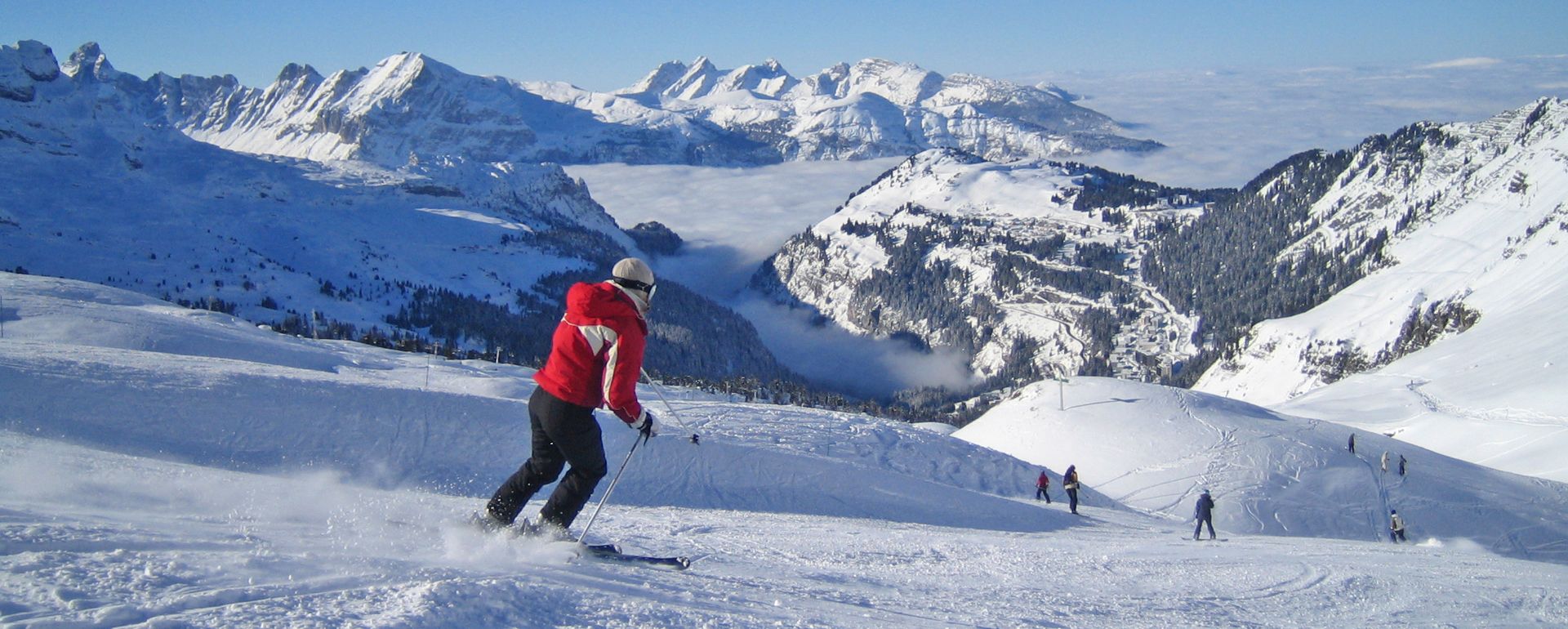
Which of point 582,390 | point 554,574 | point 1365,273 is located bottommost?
point 554,574

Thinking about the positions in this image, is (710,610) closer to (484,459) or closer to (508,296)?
(484,459)

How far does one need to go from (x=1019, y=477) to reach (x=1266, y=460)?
18.3 metres

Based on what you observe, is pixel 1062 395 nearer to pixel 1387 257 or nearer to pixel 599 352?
pixel 599 352

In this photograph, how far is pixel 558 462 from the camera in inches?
320

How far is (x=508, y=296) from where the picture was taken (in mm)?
185375

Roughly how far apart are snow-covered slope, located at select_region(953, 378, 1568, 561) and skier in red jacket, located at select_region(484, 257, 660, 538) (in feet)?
106

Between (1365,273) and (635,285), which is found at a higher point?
(1365,273)

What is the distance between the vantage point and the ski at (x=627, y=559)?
26.6 feet

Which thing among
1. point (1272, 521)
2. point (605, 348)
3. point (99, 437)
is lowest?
point (1272, 521)

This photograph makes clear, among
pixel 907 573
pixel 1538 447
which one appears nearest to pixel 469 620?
pixel 907 573

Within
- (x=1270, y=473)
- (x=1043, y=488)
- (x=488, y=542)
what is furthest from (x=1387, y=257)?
(x=488, y=542)

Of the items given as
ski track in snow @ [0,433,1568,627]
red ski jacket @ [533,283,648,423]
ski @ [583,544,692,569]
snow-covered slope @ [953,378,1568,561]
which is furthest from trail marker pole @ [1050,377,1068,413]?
red ski jacket @ [533,283,648,423]

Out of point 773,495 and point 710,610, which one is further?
point 773,495

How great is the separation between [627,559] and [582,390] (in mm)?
1824
